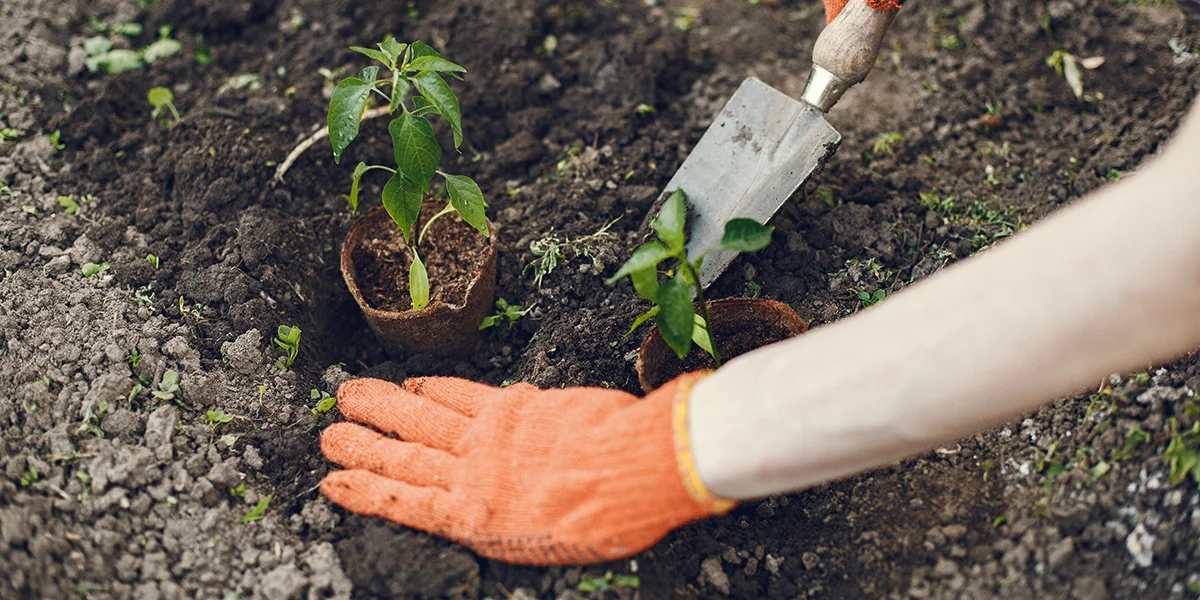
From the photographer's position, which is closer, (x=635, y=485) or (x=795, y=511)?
(x=635, y=485)

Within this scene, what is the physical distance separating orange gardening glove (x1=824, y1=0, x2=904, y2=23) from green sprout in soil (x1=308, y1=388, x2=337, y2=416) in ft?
5.05

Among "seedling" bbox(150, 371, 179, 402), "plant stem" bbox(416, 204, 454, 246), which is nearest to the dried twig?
"plant stem" bbox(416, 204, 454, 246)

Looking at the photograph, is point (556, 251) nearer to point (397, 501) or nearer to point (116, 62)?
point (397, 501)

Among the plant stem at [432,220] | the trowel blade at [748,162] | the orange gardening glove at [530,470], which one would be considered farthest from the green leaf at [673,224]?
the plant stem at [432,220]

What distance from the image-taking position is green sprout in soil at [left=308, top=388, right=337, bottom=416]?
196 centimetres

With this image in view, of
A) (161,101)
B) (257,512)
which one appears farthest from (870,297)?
(161,101)

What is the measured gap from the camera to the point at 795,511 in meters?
1.86

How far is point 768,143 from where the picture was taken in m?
2.15

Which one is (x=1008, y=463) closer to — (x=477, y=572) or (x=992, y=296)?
(x=992, y=296)

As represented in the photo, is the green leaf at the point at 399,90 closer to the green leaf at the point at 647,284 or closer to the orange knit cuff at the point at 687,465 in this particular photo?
the green leaf at the point at 647,284

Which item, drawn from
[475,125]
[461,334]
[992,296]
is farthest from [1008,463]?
[475,125]

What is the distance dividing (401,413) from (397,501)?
0.74 feet

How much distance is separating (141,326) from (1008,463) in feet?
6.58

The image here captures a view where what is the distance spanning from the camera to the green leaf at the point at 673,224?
5.35ft
